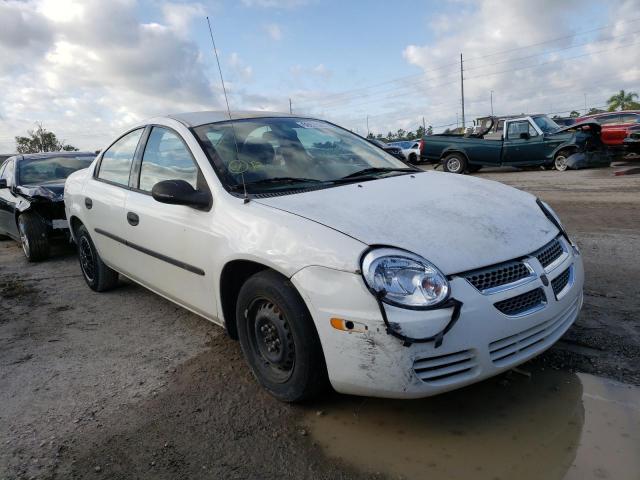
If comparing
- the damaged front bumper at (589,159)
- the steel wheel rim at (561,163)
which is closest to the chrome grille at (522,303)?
the damaged front bumper at (589,159)

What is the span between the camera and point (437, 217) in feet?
8.31

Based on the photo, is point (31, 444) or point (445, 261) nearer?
point (445, 261)

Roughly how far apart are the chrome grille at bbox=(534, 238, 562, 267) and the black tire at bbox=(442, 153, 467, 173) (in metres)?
13.6

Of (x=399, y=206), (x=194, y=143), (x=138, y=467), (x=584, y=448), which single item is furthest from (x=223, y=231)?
(x=584, y=448)

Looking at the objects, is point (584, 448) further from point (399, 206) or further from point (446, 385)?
point (399, 206)

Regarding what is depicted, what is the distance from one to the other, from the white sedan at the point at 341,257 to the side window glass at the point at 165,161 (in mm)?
15

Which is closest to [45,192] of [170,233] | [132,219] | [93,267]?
[93,267]

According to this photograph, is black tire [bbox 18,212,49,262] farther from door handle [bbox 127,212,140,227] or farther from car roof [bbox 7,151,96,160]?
door handle [bbox 127,212,140,227]

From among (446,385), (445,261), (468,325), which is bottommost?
(446,385)

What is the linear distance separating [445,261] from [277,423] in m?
1.18

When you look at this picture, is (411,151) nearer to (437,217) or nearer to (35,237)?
(35,237)

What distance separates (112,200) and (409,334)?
294 centimetres

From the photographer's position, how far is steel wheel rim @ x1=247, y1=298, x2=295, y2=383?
8.38 ft

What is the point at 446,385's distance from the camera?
218 cm
